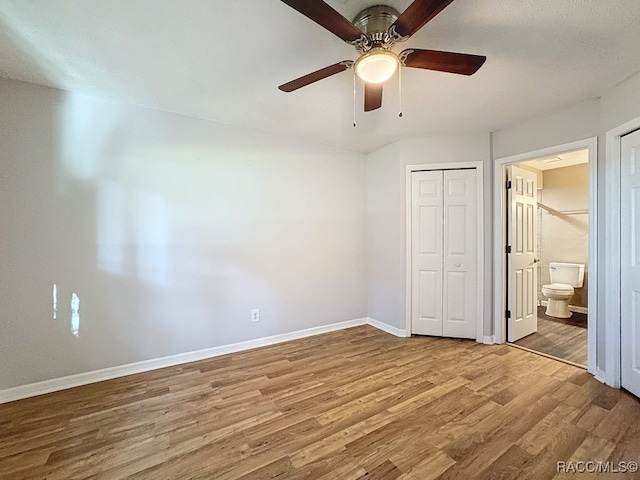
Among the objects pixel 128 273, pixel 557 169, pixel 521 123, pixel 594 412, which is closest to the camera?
pixel 594 412

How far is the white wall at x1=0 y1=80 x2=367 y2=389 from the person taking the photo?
6.70ft

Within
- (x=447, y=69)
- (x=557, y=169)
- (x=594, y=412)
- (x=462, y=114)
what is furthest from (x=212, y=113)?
(x=557, y=169)

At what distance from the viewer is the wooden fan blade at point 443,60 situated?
1.37 meters

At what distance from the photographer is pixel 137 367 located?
7.86 feet

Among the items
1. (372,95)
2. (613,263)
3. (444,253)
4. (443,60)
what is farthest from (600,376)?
(372,95)

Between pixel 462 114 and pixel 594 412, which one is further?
pixel 462 114

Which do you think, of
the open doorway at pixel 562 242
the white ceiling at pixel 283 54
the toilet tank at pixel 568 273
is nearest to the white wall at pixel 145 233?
the white ceiling at pixel 283 54

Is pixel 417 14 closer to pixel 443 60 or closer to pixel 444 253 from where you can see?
pixel 443 60

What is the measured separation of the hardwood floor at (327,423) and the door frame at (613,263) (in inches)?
8.0

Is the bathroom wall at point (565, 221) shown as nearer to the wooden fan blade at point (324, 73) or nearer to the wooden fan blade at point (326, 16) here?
the wooden fan blade at point (324, 73)

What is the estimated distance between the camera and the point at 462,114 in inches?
101

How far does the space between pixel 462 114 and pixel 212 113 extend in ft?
8.04

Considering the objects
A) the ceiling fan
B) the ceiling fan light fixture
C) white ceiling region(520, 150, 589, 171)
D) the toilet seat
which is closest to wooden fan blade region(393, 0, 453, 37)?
the ceiling fan

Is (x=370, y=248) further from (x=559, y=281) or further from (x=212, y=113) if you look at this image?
(x=559, y=281)
